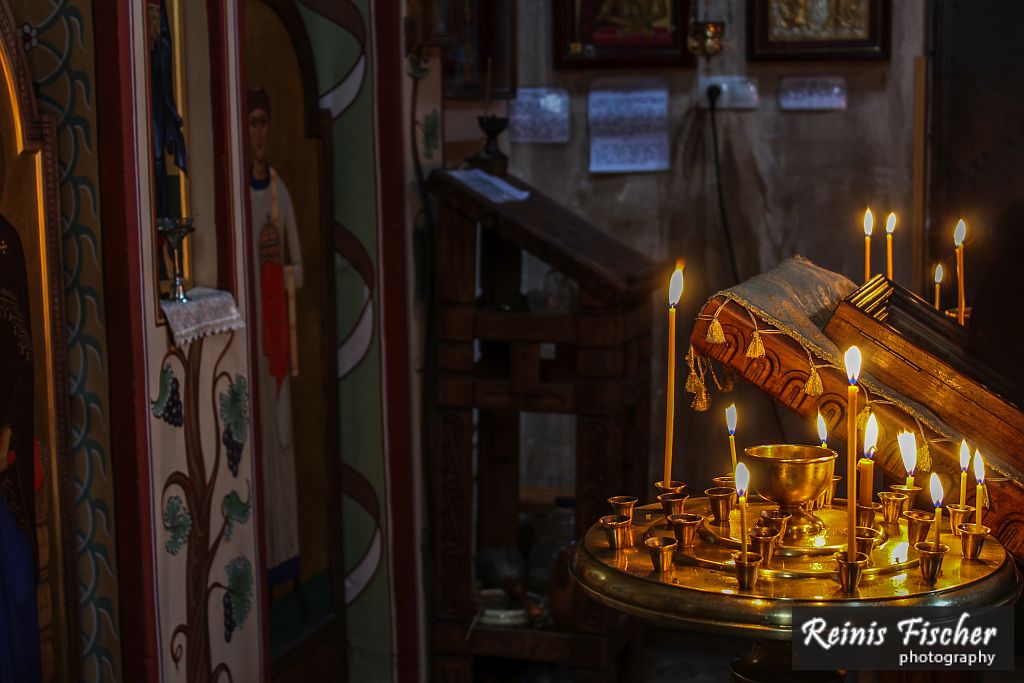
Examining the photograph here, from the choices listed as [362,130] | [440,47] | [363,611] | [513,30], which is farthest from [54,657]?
[513,30]

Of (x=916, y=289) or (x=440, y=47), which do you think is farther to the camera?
(x=916, y=289)

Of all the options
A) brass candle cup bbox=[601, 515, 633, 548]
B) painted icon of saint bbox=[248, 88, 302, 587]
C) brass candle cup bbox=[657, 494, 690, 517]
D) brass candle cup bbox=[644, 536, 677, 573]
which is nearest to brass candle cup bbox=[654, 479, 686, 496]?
brass candle cup bbox=[657, 494, 690, 517]

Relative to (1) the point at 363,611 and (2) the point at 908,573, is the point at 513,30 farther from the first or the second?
(2) the point at 908,573

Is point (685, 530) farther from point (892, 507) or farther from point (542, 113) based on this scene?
point (542, 113)

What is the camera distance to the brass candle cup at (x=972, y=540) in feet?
7.32

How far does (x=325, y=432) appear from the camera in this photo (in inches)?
179

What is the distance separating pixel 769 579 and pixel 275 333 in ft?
7.87

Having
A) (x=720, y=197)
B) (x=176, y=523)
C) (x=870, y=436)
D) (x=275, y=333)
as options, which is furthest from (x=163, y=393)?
(x=720, y=197)

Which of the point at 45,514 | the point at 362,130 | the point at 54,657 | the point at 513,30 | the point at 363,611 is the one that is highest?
the point at 513,30

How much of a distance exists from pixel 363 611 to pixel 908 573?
2822 millimetres

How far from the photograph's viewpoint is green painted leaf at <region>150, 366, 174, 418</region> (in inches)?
128

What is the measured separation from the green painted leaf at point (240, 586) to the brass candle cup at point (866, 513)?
1826 millimetres

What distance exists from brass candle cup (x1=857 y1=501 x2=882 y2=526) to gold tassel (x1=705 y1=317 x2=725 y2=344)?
40cm

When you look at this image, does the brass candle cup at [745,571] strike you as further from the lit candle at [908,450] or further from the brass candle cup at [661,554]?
the lit candle at [908,450]
